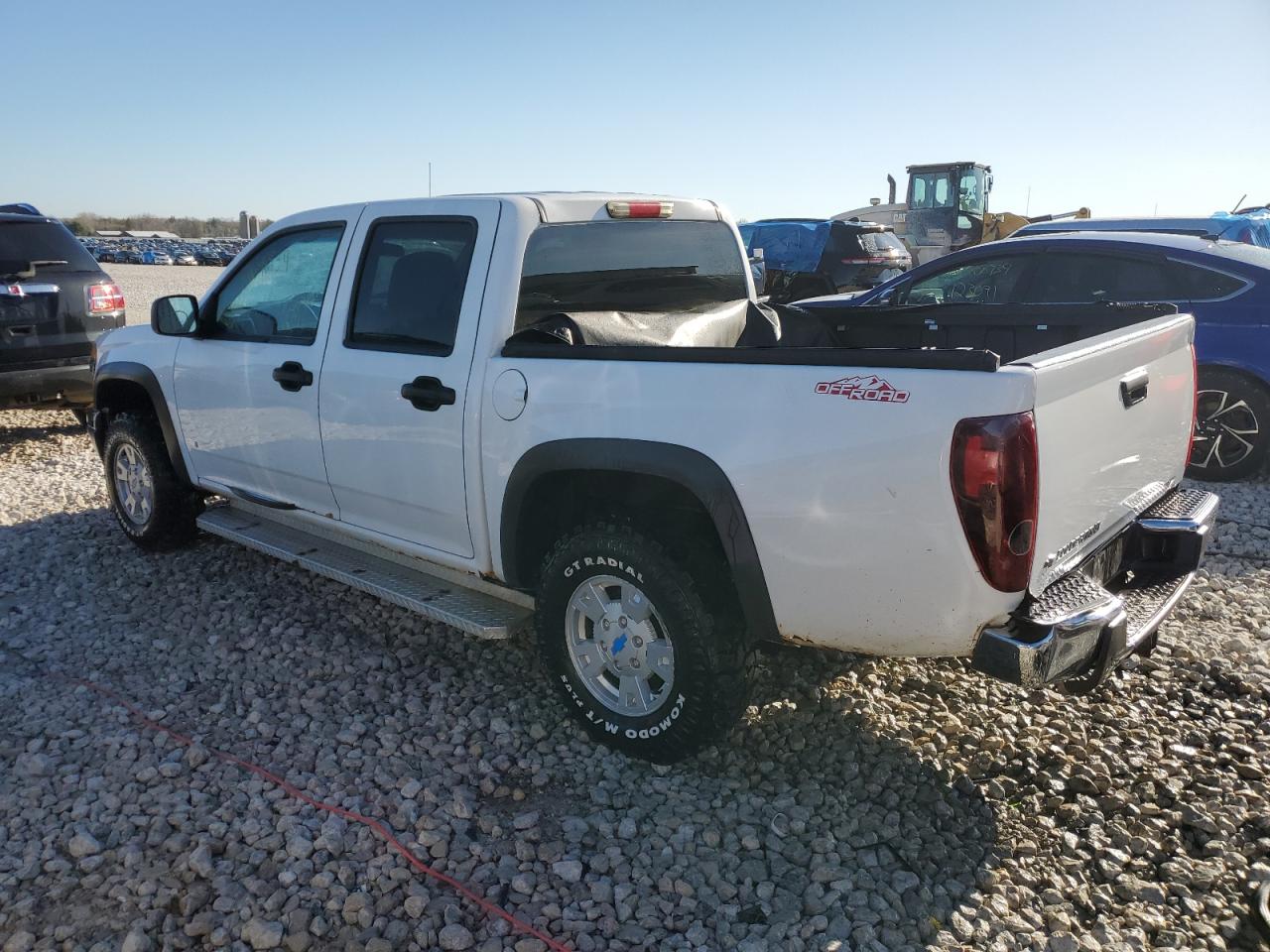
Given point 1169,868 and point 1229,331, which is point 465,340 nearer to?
point 1169,868

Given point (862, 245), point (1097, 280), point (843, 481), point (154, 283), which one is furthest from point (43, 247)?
point (154, 283)

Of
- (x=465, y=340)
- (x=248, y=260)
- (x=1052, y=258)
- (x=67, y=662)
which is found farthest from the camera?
(x=1052, y=258)

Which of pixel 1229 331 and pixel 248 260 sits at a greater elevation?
pixel 248 260

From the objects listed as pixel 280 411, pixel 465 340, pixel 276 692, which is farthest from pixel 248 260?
pixel 276 692

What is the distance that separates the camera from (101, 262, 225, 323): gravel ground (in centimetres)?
2307

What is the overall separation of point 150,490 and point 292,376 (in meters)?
1.73

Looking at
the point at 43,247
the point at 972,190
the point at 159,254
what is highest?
the point at 972,190

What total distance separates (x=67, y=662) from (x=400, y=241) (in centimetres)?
233

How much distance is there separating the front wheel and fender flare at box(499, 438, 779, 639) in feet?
0.50

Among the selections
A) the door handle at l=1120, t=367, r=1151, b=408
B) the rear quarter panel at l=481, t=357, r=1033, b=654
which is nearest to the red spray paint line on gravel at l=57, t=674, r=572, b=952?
the rear quarter panel at l=481, t=357, r=1033, b=654

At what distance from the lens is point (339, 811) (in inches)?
129

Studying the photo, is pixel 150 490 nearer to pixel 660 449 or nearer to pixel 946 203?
pixel 660 449

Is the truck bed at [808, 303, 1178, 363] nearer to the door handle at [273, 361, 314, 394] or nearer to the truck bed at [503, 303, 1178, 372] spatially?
the truck bed at [503, 303, 1178, 372]

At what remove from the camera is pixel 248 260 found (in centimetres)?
488
